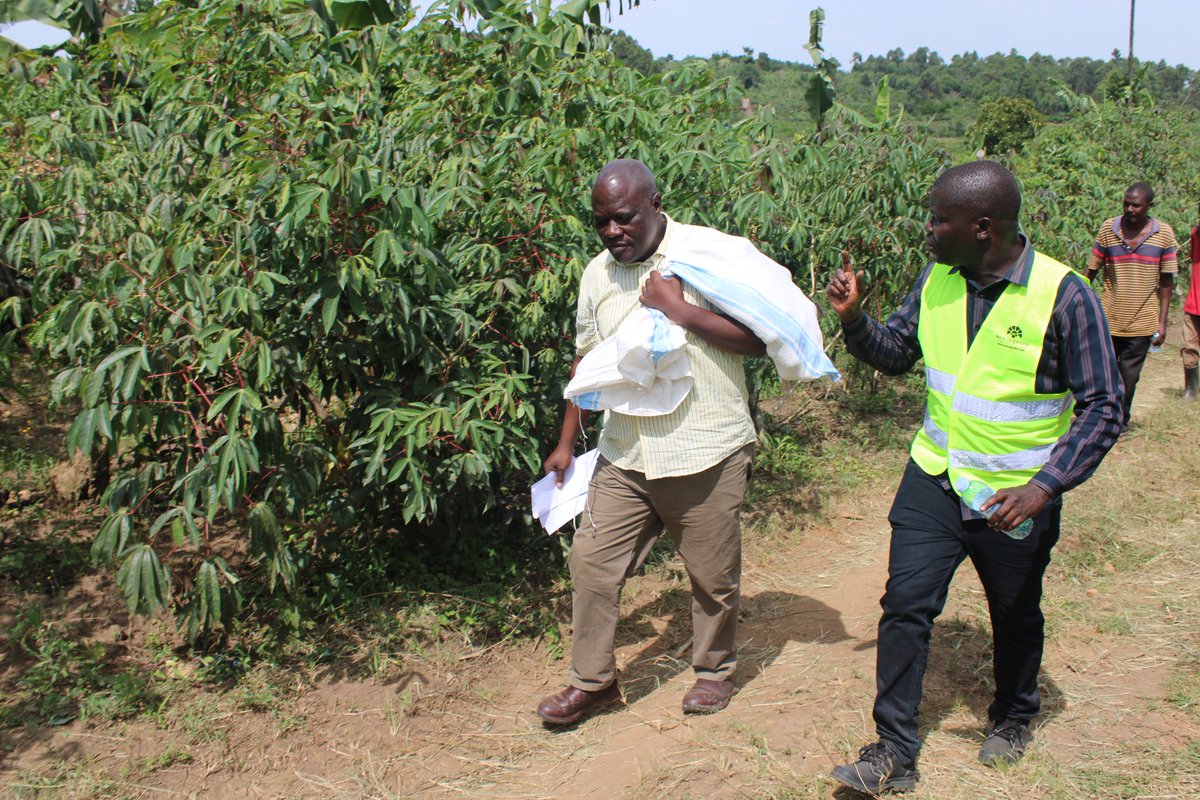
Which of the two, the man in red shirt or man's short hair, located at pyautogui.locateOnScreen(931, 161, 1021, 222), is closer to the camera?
man's short hair, located at pyautogui.locateOnScreen(931, 161, 1021, 222)

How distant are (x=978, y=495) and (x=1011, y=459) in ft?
0.40

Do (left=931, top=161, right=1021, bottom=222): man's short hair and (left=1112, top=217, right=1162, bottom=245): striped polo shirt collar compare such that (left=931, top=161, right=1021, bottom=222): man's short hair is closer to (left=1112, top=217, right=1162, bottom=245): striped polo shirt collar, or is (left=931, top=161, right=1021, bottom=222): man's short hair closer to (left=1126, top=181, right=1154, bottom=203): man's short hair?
(left=1126, top=181, right=1154, bottom=203): man's short hair

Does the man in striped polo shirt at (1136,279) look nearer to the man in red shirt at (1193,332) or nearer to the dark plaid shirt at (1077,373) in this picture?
the man in red shirt at (1193,332)

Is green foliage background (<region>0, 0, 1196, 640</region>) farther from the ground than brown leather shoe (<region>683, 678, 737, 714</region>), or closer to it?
farther from the ground

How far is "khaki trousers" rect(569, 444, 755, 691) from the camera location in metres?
3.12

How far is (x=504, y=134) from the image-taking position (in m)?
3.84

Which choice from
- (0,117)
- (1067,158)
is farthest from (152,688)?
(1067,158)

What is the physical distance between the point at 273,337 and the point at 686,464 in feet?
4.61

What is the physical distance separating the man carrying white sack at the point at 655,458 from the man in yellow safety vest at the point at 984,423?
399 millimetres

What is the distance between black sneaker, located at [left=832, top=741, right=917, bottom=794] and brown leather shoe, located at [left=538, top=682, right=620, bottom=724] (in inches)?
33.5

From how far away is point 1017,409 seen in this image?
263cm

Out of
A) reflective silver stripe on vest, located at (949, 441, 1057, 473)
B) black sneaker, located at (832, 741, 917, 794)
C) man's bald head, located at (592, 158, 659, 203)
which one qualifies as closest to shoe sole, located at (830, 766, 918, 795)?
black sneaker, located at (832, 741, 917, 794)

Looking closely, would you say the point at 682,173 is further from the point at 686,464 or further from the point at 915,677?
the point at 915,677

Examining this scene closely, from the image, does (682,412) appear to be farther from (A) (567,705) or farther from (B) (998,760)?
(B) (998,760)
